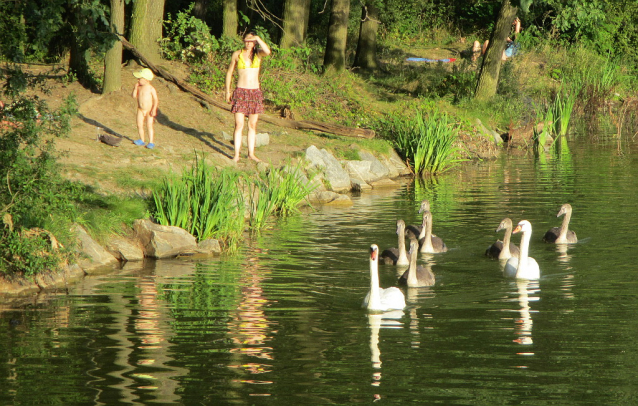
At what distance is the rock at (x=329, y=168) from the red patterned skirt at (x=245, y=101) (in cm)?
251

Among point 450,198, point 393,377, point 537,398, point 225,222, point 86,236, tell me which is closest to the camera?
point 537,398

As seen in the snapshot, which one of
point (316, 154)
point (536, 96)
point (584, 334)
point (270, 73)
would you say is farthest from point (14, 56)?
point (536, 96)

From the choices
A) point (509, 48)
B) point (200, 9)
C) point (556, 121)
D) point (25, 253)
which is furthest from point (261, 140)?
point (509, 48)

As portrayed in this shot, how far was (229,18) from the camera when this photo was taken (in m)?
23.9

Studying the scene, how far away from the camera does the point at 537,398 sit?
6.73 m

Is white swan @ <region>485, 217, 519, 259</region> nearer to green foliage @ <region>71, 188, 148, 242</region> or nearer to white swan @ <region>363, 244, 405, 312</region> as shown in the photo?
white swan @ <region>363, 244, 405, 312</region>

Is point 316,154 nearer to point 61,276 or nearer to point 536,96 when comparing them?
point 61,276

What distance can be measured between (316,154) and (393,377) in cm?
1172

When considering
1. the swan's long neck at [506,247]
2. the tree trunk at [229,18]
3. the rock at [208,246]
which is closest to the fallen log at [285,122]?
the tree trunk at [229,18]

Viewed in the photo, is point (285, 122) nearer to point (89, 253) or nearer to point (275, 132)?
point (275, 132)

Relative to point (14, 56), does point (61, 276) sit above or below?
below

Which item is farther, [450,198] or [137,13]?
[137,13]

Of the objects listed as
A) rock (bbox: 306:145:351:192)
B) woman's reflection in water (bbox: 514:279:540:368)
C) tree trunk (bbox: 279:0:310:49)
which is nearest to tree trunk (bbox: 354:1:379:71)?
tree trunk (bbox: 279:0:310:49)

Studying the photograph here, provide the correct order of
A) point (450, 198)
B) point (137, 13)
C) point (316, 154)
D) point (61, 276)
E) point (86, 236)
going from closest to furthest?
point (61, 276)
point (86, 236)
point (450, 198)
point (316, 154)
point (137, 13)
